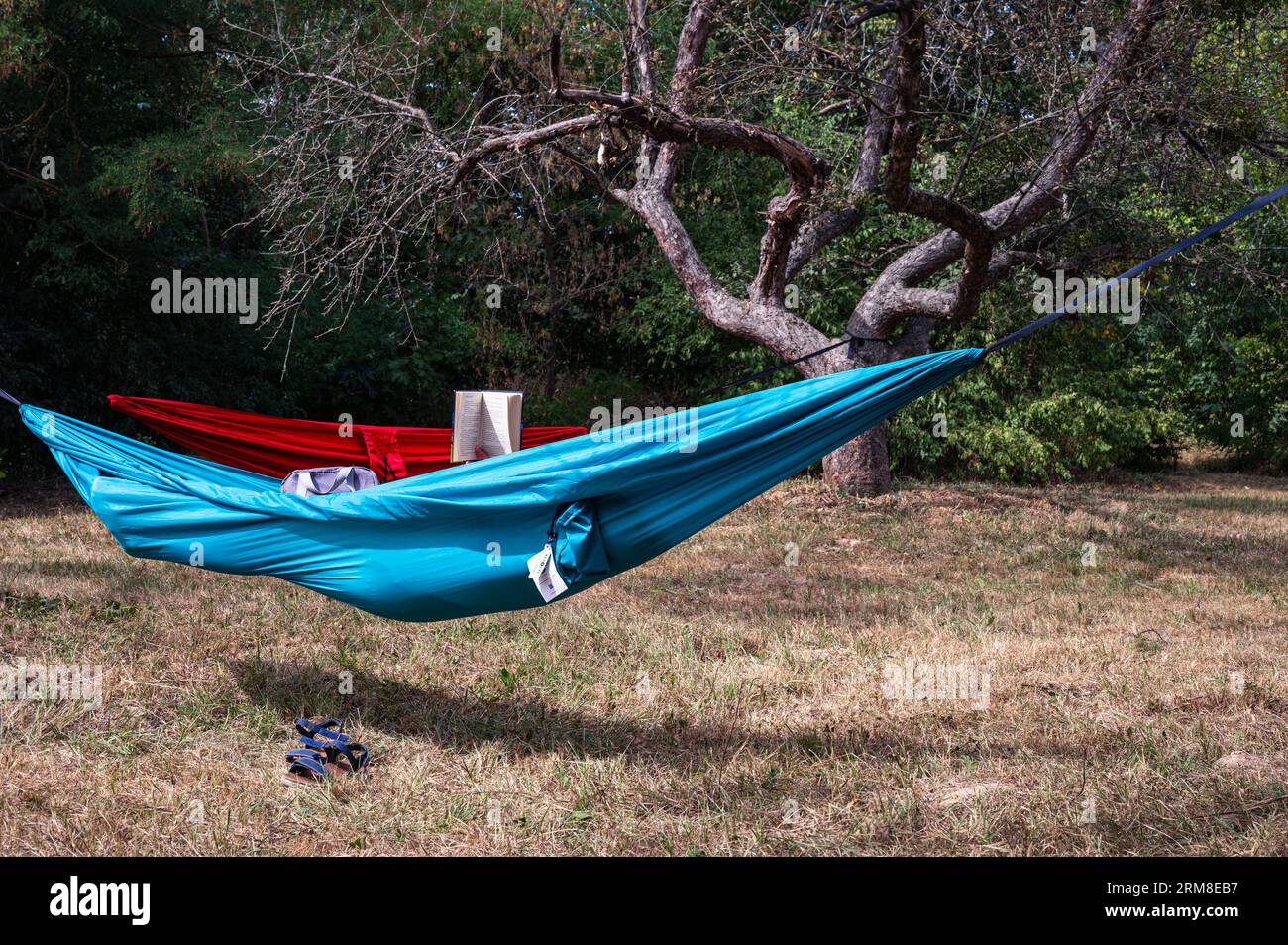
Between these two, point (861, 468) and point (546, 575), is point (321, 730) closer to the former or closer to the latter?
point (546, 575)

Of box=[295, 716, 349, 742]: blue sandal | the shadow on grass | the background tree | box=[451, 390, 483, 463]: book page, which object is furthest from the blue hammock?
the background tree

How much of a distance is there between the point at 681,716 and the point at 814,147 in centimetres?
670

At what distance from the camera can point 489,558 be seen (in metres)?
2.73

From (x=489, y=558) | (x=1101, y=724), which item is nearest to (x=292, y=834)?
(x=489, y=558)

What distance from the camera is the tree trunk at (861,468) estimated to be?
7.75m

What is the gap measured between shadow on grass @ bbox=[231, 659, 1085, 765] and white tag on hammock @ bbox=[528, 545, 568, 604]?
Result: 0.59m

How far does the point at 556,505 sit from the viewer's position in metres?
2.70

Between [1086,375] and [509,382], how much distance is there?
527cm

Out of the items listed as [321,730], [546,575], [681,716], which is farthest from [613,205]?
[546,575]

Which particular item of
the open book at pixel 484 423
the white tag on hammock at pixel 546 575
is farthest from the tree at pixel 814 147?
the white tag on hammock at pixel 546 575

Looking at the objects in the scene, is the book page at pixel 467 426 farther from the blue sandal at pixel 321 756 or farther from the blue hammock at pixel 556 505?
the blue sandal at pixel 321 756

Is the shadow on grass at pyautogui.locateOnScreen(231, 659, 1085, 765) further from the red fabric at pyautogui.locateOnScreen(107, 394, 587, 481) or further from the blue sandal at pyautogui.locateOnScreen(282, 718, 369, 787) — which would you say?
the red fabric at pyautogui.locateOnScreen(107, 394, 587, 481)

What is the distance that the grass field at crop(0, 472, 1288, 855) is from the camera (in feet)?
8.20

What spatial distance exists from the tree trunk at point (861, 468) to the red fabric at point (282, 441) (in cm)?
390
